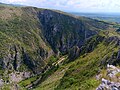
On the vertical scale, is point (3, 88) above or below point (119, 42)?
below

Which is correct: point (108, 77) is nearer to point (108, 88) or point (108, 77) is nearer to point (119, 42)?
point (108, 88)

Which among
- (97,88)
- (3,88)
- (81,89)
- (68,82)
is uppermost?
(97,88)

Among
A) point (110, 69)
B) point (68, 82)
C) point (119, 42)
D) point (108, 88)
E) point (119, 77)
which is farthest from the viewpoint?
point (119, 42)

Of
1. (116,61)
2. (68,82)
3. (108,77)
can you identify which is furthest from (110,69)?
(68,82)

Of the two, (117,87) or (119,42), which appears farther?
(119,42)

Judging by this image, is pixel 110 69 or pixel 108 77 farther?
pixel 110 69

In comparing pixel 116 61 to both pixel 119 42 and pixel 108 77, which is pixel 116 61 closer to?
pixel 108 77

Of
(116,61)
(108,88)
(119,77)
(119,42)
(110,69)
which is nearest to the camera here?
(108,88)

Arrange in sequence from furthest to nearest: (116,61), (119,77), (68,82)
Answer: (68,82), (116,61), (119,77)

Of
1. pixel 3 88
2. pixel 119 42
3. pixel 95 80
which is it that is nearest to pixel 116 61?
pixel 95 80
